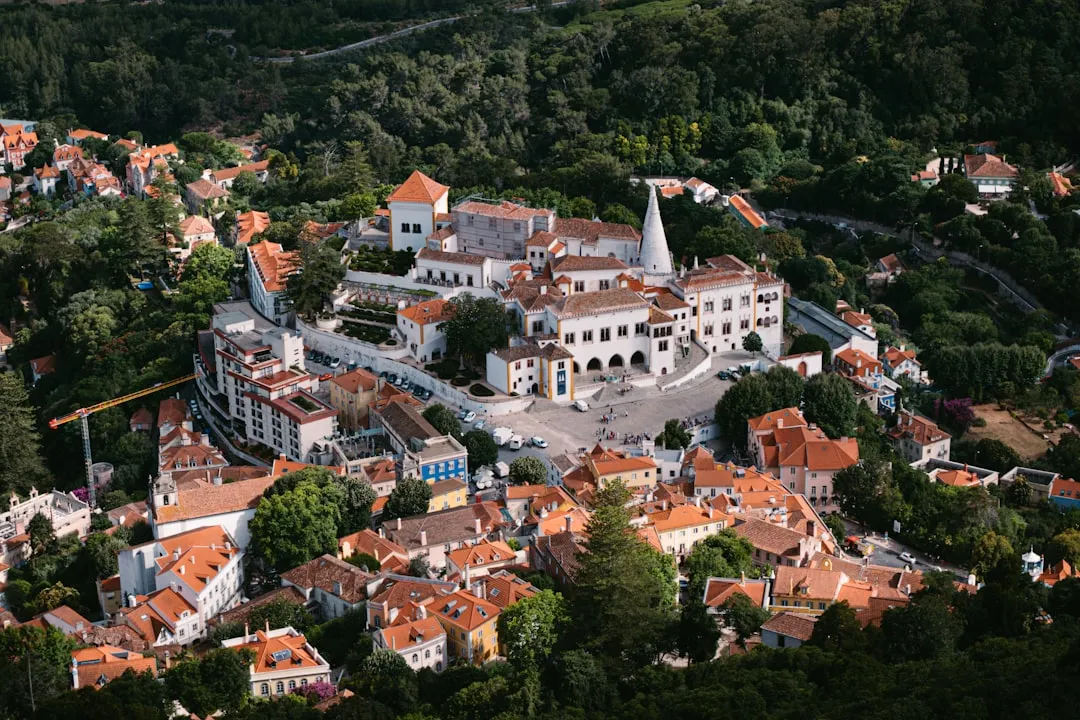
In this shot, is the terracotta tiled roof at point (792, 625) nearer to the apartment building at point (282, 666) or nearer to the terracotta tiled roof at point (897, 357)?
the apartment building at point (282, 666)

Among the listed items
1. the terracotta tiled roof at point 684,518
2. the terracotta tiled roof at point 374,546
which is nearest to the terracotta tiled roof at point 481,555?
the terracotta tiled roof at point 374,546

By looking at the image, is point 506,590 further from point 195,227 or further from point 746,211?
point 746,211

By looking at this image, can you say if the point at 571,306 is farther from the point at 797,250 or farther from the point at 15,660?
the point at 15,660

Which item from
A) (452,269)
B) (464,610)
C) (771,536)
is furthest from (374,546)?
(452,269)

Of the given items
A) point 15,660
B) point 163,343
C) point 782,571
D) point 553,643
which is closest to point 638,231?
point 163,343

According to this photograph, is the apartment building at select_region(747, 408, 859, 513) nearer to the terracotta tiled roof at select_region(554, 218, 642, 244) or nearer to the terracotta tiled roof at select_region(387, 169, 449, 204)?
the terracotta tiled roof at select_region(554, 218, 642, 244)
